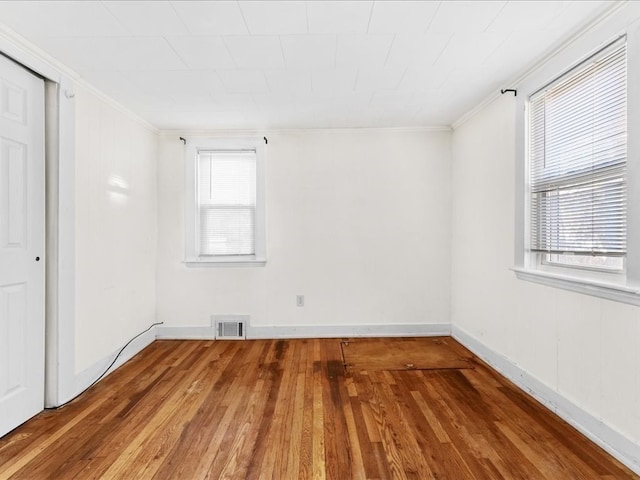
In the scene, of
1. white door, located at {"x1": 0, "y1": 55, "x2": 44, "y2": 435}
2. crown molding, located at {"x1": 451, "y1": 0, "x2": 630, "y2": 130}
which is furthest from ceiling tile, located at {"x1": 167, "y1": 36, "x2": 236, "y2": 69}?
crown molding, located at {"x1": 451, "y1": 0, "x2": 630, "y2": 130}

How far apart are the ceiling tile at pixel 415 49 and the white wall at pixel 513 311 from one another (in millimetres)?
919

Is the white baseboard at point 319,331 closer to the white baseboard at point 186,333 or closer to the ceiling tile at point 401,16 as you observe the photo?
the white baseboard at point 186,333

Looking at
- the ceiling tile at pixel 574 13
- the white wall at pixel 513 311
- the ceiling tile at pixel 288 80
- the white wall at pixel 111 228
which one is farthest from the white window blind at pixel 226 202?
the ceiling tile at pixel 574 13

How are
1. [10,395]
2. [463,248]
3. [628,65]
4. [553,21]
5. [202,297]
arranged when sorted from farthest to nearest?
[202,297]
[463,248]
[10,395]
[553,21]
[628,65]

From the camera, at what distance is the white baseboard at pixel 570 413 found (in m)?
1.61

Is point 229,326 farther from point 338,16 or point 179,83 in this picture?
point 338,16

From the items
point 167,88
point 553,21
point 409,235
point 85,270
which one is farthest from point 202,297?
point 553,21

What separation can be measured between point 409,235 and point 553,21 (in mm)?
2204

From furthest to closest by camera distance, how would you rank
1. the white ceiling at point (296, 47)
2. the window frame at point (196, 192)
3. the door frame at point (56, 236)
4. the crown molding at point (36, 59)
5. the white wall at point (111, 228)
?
the window frame at point (196, 192) < the white wall at point (111, 228) < the door frame at point (56, 236) < the crown molding at point (36, 59) < the white ceiling at point (296, 47)

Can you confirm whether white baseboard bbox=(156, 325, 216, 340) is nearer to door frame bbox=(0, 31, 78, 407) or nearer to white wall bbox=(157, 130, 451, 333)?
white wall bbox=(157, 130, 451, 333)

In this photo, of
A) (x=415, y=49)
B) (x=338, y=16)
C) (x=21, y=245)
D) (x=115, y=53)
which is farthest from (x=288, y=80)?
(x=21, y=245)

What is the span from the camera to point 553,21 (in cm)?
177

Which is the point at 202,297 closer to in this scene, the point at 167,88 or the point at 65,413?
the point at 65,413

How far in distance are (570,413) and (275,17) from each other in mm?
2896
